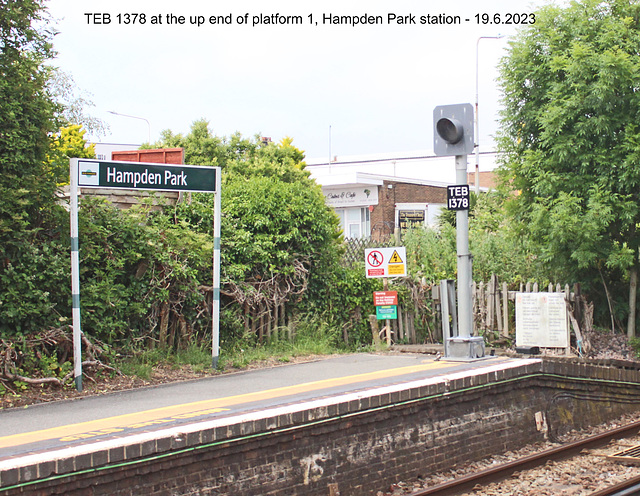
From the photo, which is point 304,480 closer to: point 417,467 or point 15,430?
point 417,467

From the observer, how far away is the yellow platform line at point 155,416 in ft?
20.5

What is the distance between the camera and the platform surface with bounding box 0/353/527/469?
244 inches

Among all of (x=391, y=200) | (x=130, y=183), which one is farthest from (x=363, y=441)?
(x=391, y=200)

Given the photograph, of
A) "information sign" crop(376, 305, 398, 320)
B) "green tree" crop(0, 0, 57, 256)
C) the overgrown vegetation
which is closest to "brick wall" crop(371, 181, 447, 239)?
the overgrown vegetation

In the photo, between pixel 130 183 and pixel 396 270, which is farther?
pixel 396 270

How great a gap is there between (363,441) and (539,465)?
8.25 feet

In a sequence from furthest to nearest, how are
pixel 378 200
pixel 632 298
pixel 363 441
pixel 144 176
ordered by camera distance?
pixel 378 200 → pixel 632 298 → pixel 144 176 → pixel 363 441

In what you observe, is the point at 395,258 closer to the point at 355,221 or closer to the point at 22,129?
the point at 22,129

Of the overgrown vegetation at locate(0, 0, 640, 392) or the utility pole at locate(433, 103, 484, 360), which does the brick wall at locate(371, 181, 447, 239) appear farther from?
the utility pole at locate(433, 103, 484, 360)

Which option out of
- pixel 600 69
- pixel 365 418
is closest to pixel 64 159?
pixel 365 418

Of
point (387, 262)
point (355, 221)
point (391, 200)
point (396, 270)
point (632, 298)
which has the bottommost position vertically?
point (632, 298)

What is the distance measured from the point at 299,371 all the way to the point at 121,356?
97.8 inches

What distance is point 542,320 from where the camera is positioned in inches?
558

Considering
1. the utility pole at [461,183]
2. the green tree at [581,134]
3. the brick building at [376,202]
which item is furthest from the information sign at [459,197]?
the brick building at [376,202]
